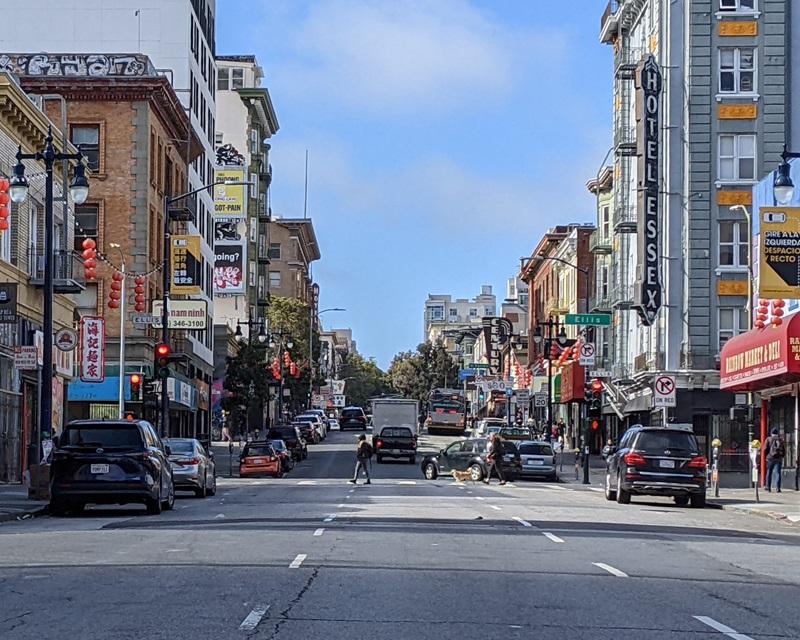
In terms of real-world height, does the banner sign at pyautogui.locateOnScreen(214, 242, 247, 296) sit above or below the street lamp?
above

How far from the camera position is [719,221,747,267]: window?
58.8 metres

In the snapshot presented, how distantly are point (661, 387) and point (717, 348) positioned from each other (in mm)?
18595

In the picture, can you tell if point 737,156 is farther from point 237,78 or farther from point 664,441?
point 237,78

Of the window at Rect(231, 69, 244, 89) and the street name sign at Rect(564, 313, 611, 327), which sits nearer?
the street name sign at Rect(564, 313, 611, 327)

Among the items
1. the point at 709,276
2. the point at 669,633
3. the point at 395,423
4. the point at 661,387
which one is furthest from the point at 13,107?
the point at 395,423

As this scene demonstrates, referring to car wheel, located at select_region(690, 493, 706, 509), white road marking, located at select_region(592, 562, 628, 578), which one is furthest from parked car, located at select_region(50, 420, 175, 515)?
car wheel, located at select_region(690, 493, 706, 509)

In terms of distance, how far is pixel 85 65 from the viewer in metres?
62.5

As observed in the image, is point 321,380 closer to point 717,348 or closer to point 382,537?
point 717,348

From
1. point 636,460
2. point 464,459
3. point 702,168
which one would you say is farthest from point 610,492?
point 702,168

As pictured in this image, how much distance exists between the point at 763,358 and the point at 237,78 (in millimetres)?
76068

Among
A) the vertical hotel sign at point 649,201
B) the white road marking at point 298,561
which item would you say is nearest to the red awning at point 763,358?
the vertical hotel sign at point 649,201

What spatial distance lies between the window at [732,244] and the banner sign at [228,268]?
124 ft

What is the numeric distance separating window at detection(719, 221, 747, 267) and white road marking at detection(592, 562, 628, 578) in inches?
1690

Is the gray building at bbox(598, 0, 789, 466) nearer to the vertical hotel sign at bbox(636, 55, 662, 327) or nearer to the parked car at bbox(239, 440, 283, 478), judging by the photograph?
the vertical hotel sign at bbox(636, 55, 662, 327)
